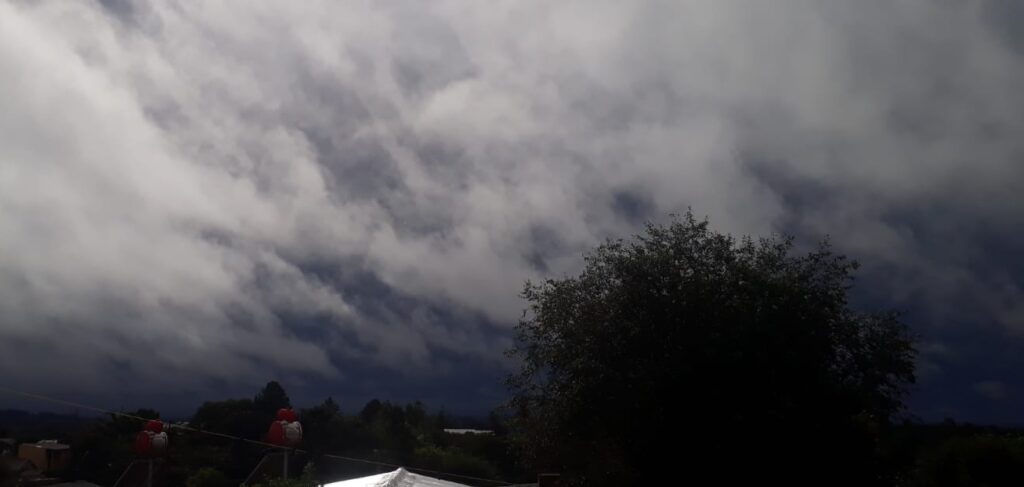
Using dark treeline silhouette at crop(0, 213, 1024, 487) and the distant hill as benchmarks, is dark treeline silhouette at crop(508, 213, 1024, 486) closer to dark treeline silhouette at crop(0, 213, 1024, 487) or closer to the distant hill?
dark treeline silhouette at crop(0, 213, 1024, 487)

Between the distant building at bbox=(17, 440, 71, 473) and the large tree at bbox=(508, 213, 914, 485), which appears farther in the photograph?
the distant building at bbox=(17, 440, 71, 473)

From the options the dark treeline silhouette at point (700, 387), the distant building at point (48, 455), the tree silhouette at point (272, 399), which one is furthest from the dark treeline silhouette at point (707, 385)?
the tree silhouette at point (272, 399)

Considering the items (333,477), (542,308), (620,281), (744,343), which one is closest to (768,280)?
(744,343)

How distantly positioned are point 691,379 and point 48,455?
2539 centimetres

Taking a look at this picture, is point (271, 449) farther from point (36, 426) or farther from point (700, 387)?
point (700, 387)

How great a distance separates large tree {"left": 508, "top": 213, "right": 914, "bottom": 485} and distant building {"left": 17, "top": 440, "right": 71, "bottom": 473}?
18691 mm

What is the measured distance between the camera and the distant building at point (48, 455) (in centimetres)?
3076

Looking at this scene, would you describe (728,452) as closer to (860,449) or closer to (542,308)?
(860,449)

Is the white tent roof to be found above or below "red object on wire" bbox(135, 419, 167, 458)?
below

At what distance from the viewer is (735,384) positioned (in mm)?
21125

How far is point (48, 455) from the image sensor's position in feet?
108

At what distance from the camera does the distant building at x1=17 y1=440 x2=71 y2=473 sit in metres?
30.8

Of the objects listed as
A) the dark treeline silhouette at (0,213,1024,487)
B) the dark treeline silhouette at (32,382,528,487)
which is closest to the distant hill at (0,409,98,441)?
the dark treeline silhouette at (32,382,528,487)

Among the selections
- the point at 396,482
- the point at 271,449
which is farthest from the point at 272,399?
the point at 396,482
